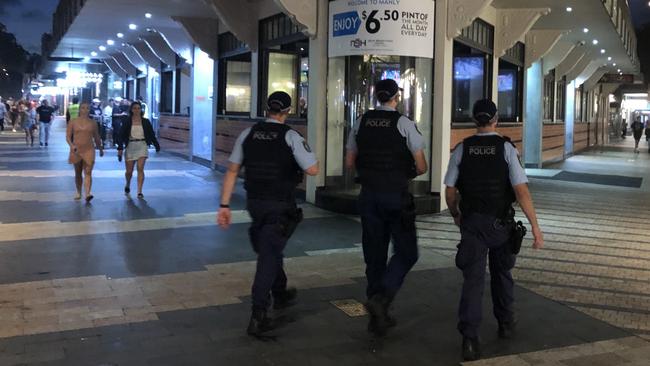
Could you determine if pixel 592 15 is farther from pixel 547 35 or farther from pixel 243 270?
pixel 243 270

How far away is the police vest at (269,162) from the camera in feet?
15.6

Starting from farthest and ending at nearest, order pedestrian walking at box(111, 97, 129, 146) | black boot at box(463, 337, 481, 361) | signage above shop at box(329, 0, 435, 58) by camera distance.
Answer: pedestrian walking at box(111, 97, 129, 146), signage above shop at box(329, 0, 435, 58), black boot at box(463, 337, 481, 361)

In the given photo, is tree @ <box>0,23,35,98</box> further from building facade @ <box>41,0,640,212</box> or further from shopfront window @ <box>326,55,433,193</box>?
shopfront window @ <box>326,55,433,193</box>

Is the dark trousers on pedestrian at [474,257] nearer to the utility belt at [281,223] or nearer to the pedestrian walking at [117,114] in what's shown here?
the utility belt at [281,223]

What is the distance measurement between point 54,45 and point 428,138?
21757mm

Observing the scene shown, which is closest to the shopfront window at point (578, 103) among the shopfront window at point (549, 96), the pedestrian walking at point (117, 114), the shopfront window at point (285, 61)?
the shopfront window at point (549, 96)

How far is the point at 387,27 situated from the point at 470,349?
6286 mm

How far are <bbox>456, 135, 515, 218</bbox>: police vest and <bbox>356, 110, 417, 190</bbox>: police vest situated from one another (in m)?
0.53

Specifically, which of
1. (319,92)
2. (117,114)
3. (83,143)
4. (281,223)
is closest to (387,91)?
(281,223)

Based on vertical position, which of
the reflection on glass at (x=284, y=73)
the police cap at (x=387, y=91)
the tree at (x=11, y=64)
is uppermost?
the tree at (x=11, y=64)

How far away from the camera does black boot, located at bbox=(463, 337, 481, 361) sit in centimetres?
440

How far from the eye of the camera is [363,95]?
10852 mm

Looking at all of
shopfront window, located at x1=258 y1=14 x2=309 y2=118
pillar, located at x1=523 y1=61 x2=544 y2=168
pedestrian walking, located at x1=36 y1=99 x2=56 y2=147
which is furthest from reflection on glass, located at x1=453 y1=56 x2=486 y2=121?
pedestrian walking, located at x1=36 y1=99 x2=56 y2=147

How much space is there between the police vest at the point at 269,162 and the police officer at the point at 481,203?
1.16 m
